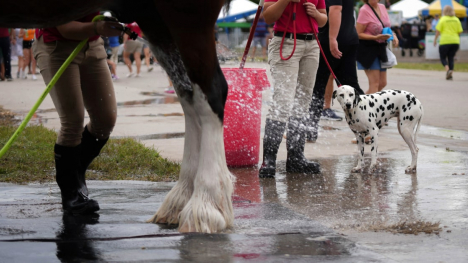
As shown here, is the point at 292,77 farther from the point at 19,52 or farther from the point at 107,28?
the point at 19,52

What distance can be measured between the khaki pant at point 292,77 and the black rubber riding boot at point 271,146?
0.06 m

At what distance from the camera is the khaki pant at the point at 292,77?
5773mm

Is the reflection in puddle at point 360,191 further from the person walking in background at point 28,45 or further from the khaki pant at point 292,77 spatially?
the person walking in background at point 28,45

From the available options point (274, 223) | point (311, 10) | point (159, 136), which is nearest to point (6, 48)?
point (159, 136)

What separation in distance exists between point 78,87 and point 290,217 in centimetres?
161

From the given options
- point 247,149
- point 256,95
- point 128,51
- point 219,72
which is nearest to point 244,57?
point 256,95

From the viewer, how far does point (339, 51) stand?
22.9ft

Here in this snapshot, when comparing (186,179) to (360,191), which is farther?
(360,191)

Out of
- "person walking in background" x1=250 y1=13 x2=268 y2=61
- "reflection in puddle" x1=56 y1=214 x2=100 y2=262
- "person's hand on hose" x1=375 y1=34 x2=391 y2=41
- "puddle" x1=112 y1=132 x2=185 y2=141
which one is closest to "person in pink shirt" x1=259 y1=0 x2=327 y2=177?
"reflection in puddle" x1=56 y1=214 x2=100 y2=262

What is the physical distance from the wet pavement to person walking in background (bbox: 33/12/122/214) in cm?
22

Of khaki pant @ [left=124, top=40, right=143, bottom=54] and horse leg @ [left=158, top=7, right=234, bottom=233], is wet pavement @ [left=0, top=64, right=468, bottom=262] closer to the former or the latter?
horse leg @ [left=158, top=7, right=234, bottom=233]

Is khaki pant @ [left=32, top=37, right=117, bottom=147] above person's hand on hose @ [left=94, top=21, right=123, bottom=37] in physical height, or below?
below

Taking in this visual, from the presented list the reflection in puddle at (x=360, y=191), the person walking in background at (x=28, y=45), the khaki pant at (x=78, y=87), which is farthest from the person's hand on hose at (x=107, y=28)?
the person walking in background at (x=28, y=45)

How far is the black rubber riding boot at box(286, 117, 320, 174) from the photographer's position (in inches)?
236
